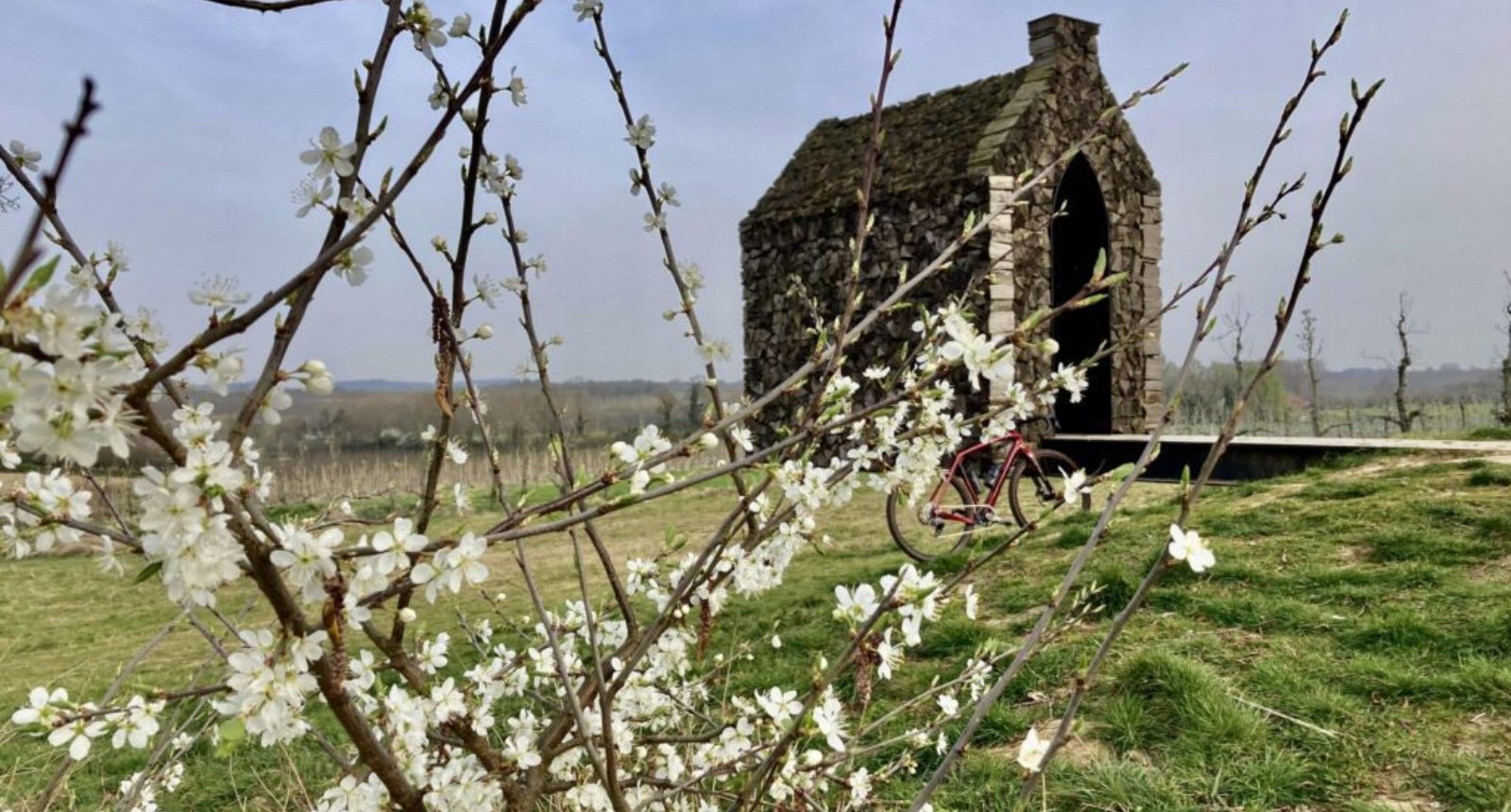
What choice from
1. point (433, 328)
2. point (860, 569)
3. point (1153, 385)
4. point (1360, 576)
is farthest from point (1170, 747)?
point (1153, 385)

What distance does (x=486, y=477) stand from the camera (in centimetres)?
1866

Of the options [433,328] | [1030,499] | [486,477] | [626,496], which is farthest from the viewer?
[486,477]

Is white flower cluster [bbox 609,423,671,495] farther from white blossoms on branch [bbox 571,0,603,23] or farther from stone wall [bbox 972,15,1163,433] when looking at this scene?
stone wall [bbox 972,15,1163,433]

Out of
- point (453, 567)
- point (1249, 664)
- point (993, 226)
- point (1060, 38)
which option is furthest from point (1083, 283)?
point (453, 567)

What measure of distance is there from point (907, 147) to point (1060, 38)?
2154 mm

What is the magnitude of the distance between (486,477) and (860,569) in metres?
13.2

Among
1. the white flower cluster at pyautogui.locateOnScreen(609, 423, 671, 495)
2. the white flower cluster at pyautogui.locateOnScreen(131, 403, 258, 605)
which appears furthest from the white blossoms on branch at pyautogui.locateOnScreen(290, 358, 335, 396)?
the white flower cluster at pyautogui.locateOnScreen(609, 423, 671, 495)

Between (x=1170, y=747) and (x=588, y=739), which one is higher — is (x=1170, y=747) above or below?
below

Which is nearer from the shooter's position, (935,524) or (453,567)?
(453,567)

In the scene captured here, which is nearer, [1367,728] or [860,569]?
[1367,728]

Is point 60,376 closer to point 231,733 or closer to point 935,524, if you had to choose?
point 231,733

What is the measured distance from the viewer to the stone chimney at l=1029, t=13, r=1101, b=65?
11.4 metres

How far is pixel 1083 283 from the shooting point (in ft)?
38.5

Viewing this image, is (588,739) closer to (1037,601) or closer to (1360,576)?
(1037,601)
